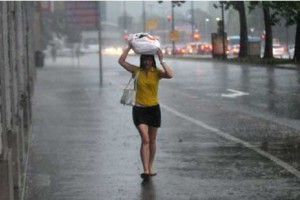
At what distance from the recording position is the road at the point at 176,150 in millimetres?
7855

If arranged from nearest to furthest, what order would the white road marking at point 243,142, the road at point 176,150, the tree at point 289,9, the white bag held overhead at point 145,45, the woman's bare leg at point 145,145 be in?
the road at point 176,150
the white bag held overhead at point 145,45
the woman's bare leg at point 145,145
the white road marking at point 243,142
the tree at point 289,9

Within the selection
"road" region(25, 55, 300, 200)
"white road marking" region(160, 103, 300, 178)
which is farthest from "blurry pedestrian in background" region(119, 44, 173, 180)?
"white road marking" region(160, 103, 300, 178)

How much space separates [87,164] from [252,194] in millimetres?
2796

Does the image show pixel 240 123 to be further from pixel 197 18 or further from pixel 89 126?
pixel 197 18

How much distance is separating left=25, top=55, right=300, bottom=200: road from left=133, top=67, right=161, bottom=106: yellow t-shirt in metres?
0.93

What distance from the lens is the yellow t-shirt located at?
8.55 metres

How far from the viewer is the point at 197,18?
15700cm

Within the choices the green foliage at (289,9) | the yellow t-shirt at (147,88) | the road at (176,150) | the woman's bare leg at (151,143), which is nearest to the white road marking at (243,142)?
the road at (176,150)

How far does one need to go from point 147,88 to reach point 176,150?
2277 millimetres

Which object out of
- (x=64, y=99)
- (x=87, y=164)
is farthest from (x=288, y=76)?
(x=87, y=164)

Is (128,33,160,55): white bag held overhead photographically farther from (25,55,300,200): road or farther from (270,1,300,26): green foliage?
(270,1,300,26): green foliage

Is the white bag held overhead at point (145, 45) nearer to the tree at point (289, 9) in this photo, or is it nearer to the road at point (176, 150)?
the road at point (176, 150)

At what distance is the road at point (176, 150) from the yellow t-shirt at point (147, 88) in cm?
93

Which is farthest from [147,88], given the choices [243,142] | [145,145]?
[243,142]
